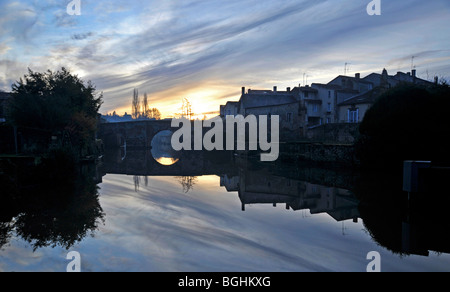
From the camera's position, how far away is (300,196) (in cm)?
1148

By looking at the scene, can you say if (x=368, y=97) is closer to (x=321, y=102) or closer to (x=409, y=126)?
(x=321, y=102)

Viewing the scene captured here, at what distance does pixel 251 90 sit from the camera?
182ft

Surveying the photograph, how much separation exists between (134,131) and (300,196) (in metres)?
51.6

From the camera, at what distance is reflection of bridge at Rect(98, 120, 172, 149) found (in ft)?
190

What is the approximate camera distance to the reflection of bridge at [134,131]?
5788 centimetres

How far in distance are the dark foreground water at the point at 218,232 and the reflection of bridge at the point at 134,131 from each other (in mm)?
46997

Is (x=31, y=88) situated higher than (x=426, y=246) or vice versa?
(x=31, y=88)

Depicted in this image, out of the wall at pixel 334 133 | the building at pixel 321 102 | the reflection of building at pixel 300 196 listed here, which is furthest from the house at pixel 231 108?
the reflection of building at pixel 300 196

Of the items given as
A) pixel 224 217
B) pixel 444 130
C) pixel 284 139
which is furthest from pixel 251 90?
pixel 224 217

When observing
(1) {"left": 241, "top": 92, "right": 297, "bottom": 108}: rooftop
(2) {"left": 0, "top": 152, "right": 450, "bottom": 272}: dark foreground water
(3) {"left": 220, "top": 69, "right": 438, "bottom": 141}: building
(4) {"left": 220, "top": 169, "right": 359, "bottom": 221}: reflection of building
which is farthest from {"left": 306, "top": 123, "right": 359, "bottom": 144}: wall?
(1) {"left": 241, "top": 92, "right": 297, "bottom": 108}: rooftop

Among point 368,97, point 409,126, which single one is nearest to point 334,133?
point 368,97

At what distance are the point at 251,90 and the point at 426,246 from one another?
51314 mm

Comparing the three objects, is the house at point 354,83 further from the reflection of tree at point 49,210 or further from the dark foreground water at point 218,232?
the reflection of tree at point 49,210
